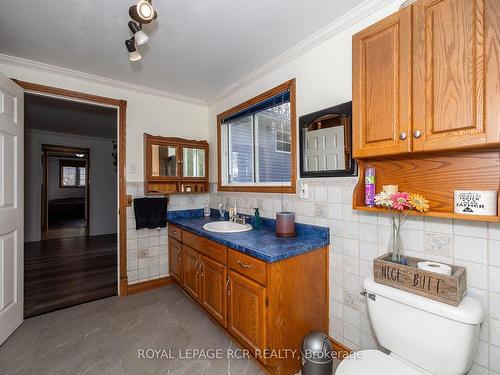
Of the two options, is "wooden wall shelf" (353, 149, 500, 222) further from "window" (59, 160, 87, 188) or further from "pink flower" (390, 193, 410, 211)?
"window" (59, 160, 87, 188)

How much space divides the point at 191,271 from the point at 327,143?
5.56ft

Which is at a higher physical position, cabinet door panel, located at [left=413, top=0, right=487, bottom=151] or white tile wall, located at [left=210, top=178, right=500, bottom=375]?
cabinet door panel, located at [left=413, top=0, right=487, bottom=151]

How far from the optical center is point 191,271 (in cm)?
229

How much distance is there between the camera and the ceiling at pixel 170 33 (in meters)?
1.49

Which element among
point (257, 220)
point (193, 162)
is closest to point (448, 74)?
point (257, 220)

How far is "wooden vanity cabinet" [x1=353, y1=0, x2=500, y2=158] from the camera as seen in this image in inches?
35.9

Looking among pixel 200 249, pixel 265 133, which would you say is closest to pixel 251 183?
pixel 265 133

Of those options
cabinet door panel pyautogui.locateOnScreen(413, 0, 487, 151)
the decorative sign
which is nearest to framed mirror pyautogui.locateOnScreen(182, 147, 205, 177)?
cabinet door panel pyautogui.locateOnScreen(413, 0, 487, 151)

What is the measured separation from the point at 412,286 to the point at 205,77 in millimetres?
2440

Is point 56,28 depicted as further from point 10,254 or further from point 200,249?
point 200,249

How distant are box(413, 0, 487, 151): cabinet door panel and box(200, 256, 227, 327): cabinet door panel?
151 cm

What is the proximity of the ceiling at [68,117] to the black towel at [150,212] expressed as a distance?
1.26 m

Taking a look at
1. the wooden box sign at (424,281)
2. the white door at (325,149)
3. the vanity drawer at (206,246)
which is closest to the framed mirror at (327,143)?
the white door at (325,149)

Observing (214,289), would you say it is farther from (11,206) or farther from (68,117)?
(68,117)
